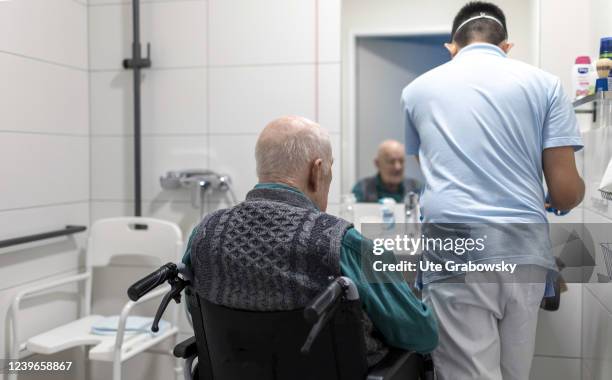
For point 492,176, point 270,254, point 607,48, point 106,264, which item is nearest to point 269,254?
point 270,254

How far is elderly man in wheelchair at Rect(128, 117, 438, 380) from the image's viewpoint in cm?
116

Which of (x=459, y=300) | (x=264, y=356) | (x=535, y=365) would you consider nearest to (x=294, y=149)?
(x=264, y=356)

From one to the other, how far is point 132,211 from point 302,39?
0.95 metres

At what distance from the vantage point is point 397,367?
1.22m

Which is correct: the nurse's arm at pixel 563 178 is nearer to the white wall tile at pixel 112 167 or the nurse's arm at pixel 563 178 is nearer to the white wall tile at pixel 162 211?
the white wall tile at pixel 162 211

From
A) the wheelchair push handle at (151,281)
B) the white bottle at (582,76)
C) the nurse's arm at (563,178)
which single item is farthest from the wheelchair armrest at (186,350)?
the white bottle at (582,76)

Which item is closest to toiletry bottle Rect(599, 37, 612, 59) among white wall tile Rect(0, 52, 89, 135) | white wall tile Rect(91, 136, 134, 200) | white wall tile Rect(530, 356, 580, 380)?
white wall tile Rect(530, 356, 580, 380)

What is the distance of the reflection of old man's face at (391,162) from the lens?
2.23 m

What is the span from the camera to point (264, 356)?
1.18 metres

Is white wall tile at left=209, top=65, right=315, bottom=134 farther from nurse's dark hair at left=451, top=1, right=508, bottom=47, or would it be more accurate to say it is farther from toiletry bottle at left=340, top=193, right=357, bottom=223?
nurse's dark hair at left=451, top=1, right=508, bottom=47

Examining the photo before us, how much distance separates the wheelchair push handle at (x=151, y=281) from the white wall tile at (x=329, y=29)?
1.18m

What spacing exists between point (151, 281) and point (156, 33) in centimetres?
140

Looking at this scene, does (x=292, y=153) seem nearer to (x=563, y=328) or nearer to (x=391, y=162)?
(x=391, y=162)

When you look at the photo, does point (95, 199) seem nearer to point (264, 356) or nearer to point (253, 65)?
point (253, 65)
